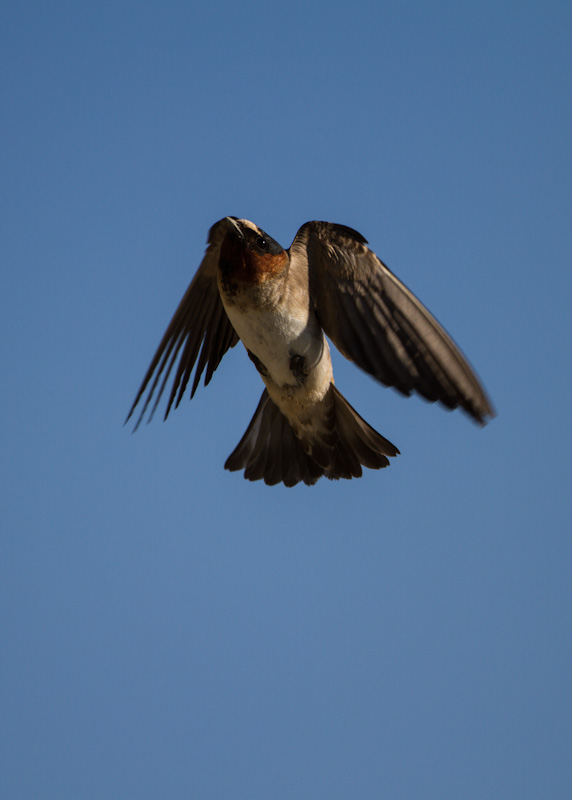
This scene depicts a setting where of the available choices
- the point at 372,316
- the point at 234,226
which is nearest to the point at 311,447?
A: the point at 372,316

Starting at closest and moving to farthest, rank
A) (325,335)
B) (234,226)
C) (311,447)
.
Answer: (234,226) → (325,335) → (311,447)

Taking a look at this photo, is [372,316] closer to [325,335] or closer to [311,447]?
[325,335]

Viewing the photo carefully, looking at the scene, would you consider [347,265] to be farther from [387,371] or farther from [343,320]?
[387,371]

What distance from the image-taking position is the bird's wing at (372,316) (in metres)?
4.84

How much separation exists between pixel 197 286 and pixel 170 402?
0.82 metres

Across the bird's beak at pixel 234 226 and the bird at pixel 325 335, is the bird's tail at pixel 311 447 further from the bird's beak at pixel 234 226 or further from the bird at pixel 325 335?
the bird's beak at pixel 234 226

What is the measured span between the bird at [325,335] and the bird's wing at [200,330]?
0.01m

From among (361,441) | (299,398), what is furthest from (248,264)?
(361,441)

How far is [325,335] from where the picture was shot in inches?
213

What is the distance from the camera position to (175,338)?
5.95 metres

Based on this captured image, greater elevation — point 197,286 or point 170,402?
point 197,286

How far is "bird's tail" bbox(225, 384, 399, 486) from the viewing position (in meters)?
5.72

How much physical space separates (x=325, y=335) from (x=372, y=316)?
0.36 m

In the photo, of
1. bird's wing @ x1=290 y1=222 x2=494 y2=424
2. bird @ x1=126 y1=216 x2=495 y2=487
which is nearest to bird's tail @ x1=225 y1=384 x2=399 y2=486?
bird @ x1=126 y1=216 x2=495 y2=487
